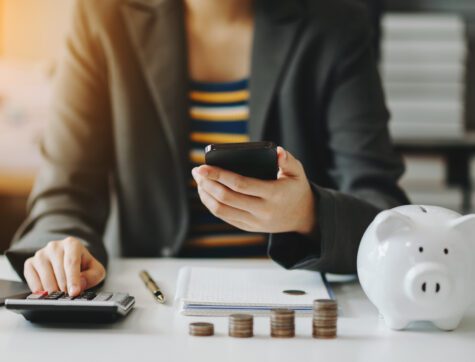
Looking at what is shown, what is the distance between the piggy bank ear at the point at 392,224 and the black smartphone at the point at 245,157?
0.12 metres

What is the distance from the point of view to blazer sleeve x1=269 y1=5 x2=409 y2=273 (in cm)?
83

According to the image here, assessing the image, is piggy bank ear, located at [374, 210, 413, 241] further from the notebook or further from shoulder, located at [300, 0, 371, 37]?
shoulder, located at [300, 0, 371, 37]

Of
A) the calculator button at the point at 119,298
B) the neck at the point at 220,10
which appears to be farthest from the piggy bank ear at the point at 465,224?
the neck at the point at 220,10

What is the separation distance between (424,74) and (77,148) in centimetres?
109

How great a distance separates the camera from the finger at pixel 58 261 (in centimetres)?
74

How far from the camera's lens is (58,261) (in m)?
0.78

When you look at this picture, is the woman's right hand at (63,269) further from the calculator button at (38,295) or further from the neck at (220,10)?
the neck at (220,10)

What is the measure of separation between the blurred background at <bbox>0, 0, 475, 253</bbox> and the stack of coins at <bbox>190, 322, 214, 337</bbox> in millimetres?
1348

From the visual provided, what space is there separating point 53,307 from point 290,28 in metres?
0.72

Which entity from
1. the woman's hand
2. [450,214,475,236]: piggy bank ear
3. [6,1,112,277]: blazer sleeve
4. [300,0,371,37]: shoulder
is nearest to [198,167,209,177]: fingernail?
the woman's hand

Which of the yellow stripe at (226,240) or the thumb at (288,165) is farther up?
the thumb at (288,165)

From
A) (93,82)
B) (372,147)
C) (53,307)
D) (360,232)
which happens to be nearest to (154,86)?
(93,82)

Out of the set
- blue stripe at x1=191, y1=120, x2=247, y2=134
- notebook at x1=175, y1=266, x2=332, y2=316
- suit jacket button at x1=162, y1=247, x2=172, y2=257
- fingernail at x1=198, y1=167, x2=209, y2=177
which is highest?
fingernail at x1=198, y1=167, x2=209, y2=177

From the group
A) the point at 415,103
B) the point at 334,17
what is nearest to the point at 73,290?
the point at 334,17
